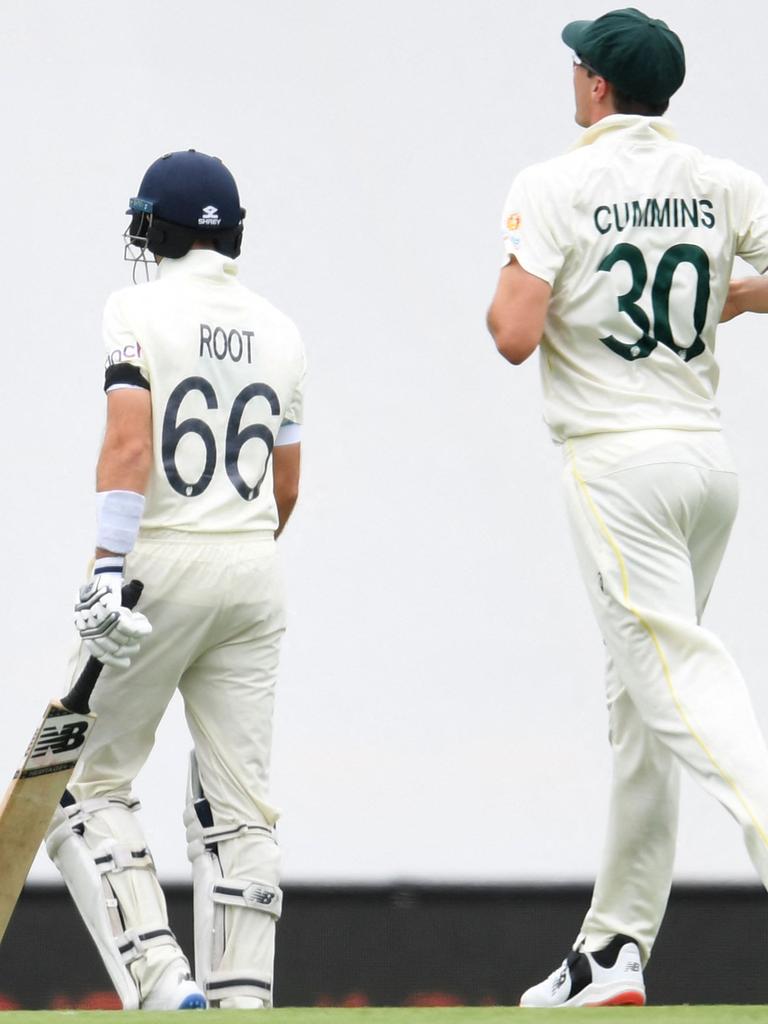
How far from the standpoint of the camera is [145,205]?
333cm

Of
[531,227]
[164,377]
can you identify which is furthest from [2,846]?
[531,227]

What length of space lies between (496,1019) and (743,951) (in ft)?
7.93

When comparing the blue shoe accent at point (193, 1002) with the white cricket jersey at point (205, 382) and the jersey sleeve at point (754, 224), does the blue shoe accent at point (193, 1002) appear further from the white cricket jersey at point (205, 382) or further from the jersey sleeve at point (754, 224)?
the jersey sleeve at point (754, 224)

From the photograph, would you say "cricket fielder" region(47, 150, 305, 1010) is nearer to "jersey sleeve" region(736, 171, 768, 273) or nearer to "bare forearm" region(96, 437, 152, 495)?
"bare forearm" region(96, 437, 152, 495)

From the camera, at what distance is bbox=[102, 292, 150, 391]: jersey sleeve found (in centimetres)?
308

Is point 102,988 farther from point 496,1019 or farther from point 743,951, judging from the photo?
point 496,1019

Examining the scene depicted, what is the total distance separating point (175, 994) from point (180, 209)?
1384 millimetres

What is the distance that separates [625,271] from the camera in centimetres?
297

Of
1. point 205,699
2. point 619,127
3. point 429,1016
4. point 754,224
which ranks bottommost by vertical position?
point 429,1016

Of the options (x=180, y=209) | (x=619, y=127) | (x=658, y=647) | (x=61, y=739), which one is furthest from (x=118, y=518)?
(x=619, y=127)

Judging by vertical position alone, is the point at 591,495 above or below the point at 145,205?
below

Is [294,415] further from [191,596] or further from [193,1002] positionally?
[193,1002]

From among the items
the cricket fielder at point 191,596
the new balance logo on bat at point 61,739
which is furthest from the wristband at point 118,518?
the new balance logo on bat at point 61,739

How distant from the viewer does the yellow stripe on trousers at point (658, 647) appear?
2.67 meters
